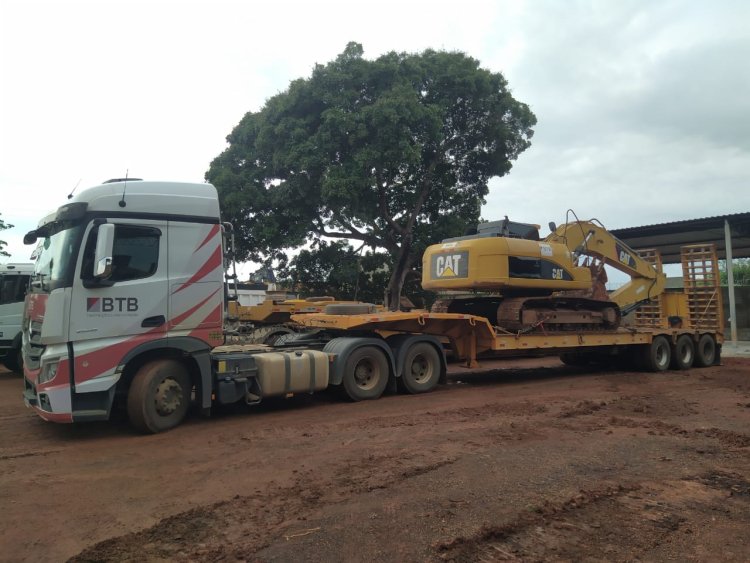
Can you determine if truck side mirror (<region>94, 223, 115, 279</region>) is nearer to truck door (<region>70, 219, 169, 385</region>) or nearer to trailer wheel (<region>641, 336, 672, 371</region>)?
truck door (<region>70, 219, 169, 385</region>)

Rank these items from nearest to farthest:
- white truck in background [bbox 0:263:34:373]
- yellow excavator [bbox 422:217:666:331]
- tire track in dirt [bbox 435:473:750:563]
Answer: tire track in dirt [bbox 435:473:750:563], yellow excavator [bbox 422:217:666:331], white truck in background [bbox 0:263:34:373]

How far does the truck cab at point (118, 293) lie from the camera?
6.71m

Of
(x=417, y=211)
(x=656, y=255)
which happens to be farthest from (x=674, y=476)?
(x=417, y=211)

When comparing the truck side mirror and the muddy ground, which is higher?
the truck side mirror

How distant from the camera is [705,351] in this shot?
51.1 feet

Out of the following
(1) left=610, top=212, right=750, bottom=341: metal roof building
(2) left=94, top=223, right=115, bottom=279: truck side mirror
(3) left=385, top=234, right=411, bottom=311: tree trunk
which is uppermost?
(1) left=610, top=212, right=750, bottom=341: metal roof building

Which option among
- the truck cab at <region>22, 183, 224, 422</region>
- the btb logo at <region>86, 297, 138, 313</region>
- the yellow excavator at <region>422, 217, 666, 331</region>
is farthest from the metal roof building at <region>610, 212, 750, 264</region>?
the btb logo at <region>86, 297, 138, 313</region>

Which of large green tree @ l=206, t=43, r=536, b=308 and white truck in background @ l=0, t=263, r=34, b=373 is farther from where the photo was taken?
large green tree @ l=206, t=43, r=536, b=308

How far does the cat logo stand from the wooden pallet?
9344 millimetres

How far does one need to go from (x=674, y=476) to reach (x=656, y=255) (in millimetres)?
13395

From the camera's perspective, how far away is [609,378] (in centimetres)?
1297

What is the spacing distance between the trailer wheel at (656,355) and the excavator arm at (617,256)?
4.09 ft

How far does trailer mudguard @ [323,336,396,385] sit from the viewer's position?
9.19 m

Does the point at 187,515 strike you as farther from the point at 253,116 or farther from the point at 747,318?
the point at 747,318
